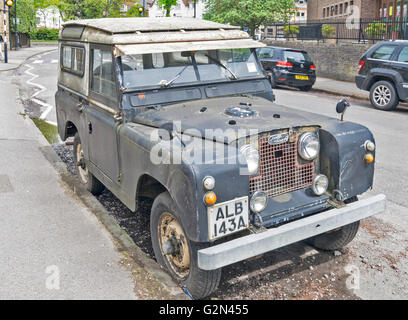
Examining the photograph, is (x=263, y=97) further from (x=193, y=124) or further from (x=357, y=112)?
(x=357, y=112)

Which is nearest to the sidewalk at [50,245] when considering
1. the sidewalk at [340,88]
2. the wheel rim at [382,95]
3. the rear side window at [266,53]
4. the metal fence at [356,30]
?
the wheel rim at [382,95]

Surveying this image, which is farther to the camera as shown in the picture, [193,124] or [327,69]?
[327,69]

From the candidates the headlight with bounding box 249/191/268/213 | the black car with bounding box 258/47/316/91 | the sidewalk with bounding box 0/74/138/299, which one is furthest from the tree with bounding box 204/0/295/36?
the headlight with bounding box 249/191/268/213

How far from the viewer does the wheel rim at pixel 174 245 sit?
4.05 metres

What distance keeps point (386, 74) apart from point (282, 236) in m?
11.9

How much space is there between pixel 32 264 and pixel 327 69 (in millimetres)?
22564

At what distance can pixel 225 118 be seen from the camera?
457cm

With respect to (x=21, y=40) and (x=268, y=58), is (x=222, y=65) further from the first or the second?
(x=21, y=40)

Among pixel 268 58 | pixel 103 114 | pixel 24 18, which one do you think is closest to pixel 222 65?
pixel 103 114

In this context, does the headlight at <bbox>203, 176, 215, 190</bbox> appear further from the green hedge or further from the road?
the green hedge

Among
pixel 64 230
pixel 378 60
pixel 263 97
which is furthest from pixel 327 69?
pixel 64 230

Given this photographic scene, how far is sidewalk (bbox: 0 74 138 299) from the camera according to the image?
4.12 meters

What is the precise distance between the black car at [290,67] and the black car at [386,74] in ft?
14.2

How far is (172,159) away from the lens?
3824 mm
